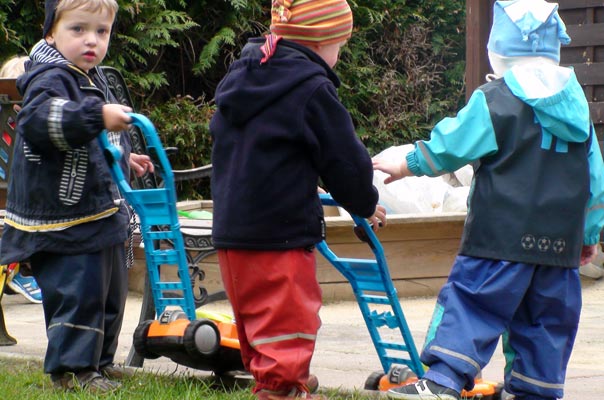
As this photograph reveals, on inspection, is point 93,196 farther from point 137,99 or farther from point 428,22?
point 428,22

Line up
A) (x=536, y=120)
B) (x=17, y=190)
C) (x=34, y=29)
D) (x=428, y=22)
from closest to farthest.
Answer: (x=536, y=120) < (x=17, y=190) < (x=34, y=29) < (x=428, y=22)

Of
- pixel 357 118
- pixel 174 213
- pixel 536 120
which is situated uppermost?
pixel 536 120

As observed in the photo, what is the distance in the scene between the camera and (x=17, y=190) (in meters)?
3.76

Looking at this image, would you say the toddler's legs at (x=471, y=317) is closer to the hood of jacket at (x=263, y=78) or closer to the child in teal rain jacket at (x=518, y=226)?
the child in teal rain jacket at (x=518, y=226)

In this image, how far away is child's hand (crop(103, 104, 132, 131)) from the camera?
3.45m

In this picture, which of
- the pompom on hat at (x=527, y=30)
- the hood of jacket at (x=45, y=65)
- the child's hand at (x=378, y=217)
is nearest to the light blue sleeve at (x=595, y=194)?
the pompom on hat at (x=527, y=30)

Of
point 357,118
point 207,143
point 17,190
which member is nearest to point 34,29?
point 207,143

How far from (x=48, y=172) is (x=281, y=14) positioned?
0.99 meters

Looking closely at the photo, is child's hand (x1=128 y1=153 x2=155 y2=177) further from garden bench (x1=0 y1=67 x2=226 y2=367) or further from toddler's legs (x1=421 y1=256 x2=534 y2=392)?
toddler's legs (x1=421 y1=256 x2=534 y2=392)

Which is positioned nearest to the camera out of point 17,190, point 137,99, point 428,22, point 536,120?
point 536,120

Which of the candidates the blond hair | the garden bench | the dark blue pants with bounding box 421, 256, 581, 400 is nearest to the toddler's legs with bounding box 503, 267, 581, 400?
the dark blue pants with bounding box 421, 256, 581, 400

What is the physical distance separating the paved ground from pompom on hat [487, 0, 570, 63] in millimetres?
1216

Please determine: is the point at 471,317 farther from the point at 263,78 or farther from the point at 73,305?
the point at 73,305

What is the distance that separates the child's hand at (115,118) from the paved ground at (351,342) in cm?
103
